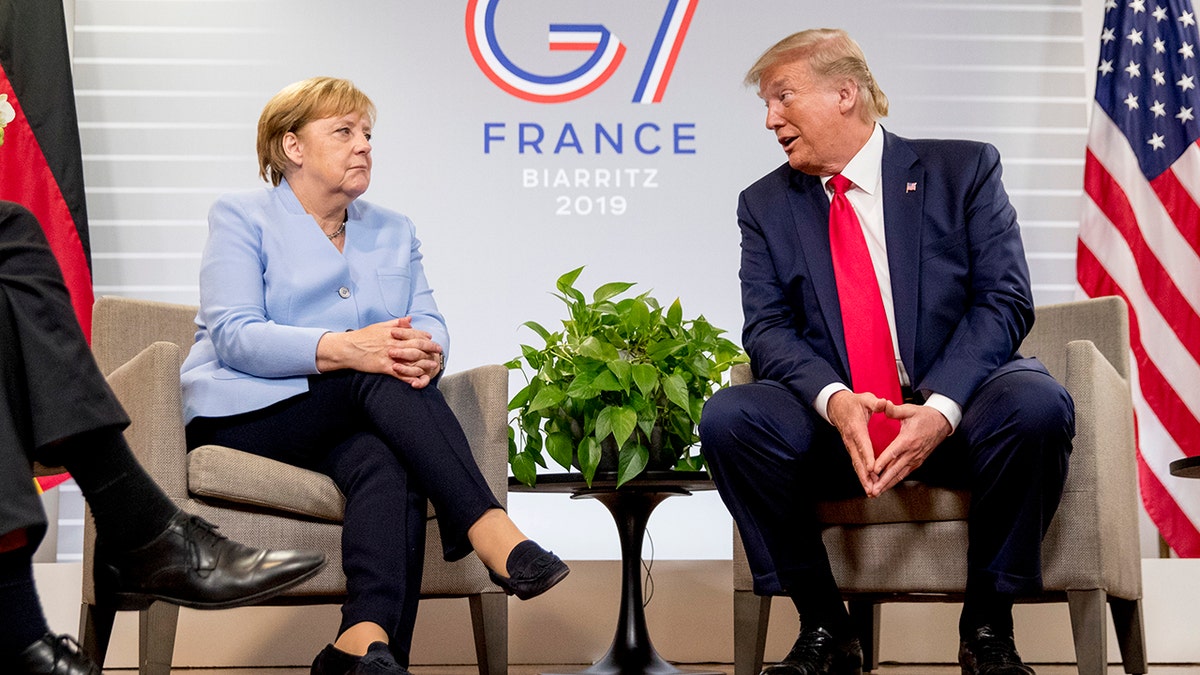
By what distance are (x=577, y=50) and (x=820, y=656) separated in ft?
7.96

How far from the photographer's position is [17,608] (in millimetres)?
1603

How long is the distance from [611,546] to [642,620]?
102cm

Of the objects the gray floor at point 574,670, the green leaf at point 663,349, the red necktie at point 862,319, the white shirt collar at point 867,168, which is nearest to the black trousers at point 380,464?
the green leaf at point 663,349

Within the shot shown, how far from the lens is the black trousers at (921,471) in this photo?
77.1 inches

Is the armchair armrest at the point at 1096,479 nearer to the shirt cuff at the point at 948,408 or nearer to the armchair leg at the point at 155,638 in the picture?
the shirt cuff at the point at 948,408

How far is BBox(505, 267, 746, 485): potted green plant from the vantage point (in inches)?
99.7

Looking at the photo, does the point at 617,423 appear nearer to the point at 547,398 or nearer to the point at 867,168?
the point at 547,398

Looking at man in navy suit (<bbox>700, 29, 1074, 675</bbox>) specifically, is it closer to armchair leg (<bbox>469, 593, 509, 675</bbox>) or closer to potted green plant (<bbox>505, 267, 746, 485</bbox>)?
potted green plant (<bbox>505, 267, 746, 485</bbox>)

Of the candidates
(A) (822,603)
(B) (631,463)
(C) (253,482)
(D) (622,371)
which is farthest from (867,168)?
(C) (253,482)

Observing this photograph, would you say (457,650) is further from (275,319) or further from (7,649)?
(7,649)

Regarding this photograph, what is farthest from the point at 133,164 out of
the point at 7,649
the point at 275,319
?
the point at 7,649

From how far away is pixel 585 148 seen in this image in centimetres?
388

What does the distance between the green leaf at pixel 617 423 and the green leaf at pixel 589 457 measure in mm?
22

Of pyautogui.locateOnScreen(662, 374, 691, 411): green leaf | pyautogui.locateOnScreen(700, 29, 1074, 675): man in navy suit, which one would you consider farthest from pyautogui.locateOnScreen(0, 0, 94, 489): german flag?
pyautogui.locateOnScreen(700, 29, 1074, 675): man in navy suit
